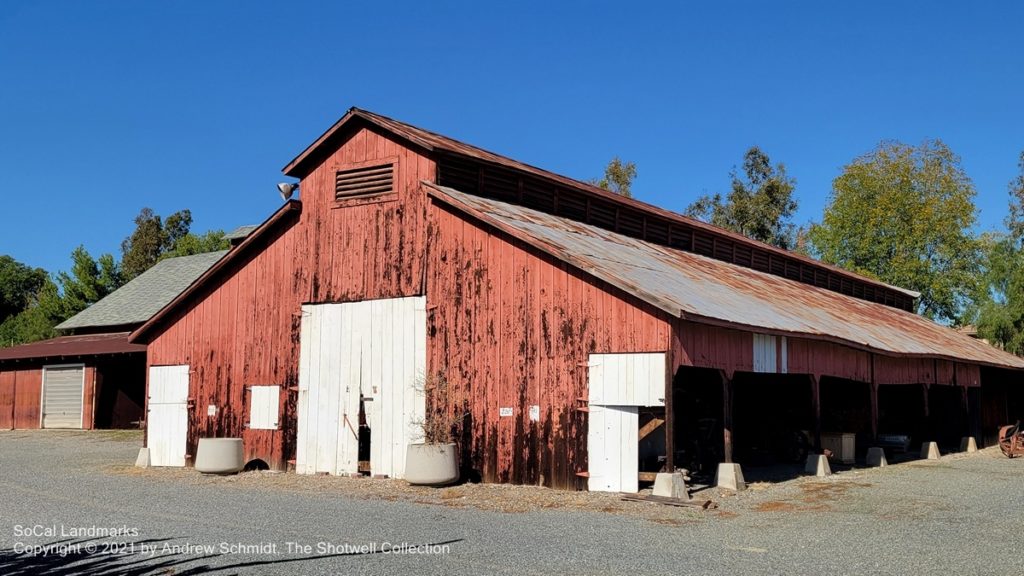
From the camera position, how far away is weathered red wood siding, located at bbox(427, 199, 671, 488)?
17672 mm

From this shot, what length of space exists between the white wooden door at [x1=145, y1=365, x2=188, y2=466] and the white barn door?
11.7 metres

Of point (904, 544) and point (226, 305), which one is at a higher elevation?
point (226, 305)

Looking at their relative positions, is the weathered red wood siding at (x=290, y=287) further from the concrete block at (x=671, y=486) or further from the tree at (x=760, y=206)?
the tree at (x=760, y=206)

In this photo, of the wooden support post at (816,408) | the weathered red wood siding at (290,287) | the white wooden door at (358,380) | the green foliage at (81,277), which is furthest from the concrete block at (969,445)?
the green foliage at (81,277)

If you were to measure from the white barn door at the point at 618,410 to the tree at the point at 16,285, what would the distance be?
3302 inches

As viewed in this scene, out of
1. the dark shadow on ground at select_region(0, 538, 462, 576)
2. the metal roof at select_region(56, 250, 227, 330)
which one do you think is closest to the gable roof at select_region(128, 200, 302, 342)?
the dark shadow on ground at select_region(0, 538, 462, 576)

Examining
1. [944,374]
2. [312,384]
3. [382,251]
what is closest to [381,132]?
[382,251]

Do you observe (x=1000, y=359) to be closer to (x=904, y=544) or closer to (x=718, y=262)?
(x=718, y=262)

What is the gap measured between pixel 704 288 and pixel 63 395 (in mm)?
28785

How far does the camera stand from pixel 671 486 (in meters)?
16.2

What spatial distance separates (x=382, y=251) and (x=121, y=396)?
2255 centimetres

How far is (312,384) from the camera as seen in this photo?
2175cm

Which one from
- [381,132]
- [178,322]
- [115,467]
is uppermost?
[381,132]

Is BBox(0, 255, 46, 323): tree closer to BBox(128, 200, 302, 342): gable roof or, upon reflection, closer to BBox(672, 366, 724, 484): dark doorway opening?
BBox(128, 200, 302, 342): gable roof
